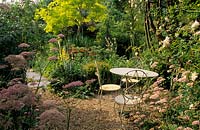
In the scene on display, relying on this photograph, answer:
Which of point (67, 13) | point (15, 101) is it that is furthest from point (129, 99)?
point (67, 13)

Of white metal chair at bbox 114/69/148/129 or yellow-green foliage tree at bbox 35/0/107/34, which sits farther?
yellow-green foliage tree at bbox 35/0/107/34

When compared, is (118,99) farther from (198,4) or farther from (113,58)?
(113,58)

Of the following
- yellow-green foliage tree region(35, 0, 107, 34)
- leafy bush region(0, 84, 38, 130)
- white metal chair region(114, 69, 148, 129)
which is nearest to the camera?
leafy bush region(0, 84, 38, 130)

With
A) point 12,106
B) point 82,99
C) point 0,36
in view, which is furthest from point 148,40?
point 12,106

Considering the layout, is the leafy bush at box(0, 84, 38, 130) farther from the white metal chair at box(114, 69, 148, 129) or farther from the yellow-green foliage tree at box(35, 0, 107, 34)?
the yellow-green foliage tree at box(35, 0, 107, 34)

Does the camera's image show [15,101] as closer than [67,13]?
Yes

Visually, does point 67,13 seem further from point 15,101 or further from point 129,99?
point 15,101

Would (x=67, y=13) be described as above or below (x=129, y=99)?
above

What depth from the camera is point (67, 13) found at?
8828 millimetres

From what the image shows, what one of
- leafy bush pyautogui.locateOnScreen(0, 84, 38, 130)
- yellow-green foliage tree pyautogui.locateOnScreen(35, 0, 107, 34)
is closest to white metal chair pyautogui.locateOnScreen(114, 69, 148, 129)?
leafy bush pyautogui.locateOnScreen(0, 84, 38, 130)

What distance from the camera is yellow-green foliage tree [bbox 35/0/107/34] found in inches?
341

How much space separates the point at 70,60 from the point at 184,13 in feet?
10.1

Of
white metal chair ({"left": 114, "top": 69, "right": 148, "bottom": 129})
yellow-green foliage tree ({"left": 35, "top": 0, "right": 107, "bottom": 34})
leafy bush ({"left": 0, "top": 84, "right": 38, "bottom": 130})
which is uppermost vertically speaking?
yellow-green foliage tree ({"left": 35, "top": 0, "right": 107, "bottom": 34})

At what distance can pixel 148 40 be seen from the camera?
748cm
